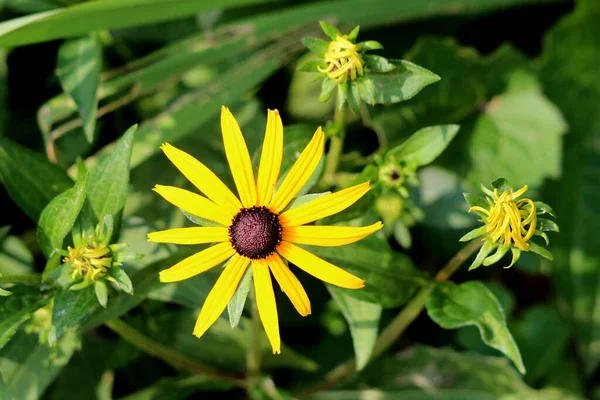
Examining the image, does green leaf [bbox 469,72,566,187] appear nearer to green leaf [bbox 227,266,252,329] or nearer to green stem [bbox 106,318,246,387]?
green stem [bbox 106,318,246,387]

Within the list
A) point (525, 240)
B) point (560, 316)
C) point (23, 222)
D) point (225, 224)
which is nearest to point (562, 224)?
point (560, 316)

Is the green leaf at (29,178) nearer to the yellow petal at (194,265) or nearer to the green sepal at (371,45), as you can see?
the yellow petal at (194,265)

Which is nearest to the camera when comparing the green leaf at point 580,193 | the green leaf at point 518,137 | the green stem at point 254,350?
the green stem at point 254,350

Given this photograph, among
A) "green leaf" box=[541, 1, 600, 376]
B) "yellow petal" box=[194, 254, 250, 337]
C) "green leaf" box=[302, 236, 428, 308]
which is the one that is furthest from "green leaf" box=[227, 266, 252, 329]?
"green leaf" box=[541, 1, 600, 376]

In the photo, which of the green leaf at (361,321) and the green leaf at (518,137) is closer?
the green leaf at (361,321)

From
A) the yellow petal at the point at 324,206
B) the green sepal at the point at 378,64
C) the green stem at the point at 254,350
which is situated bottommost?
the green stem at the point at 254,350

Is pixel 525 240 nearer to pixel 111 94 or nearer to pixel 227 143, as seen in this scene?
pixel 227 143

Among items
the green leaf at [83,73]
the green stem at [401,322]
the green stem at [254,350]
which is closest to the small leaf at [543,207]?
the green stem at [401,322]
